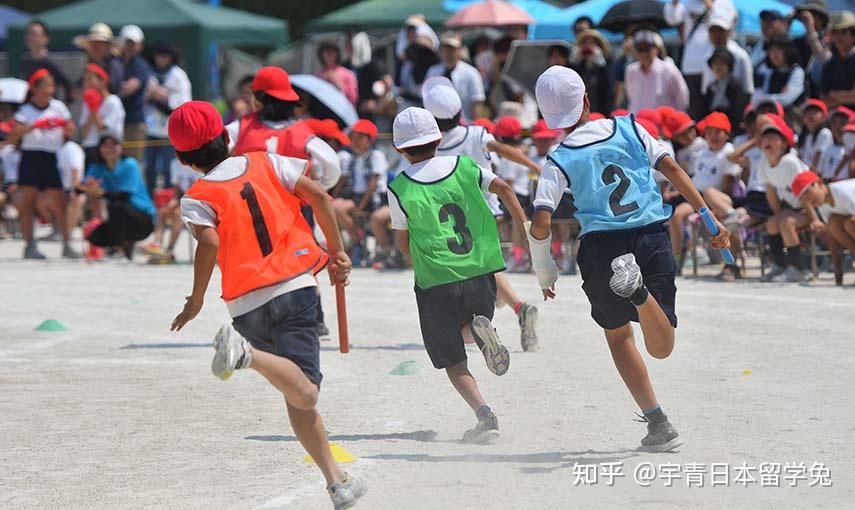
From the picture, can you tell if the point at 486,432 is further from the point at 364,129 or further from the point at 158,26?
the point at 158,26

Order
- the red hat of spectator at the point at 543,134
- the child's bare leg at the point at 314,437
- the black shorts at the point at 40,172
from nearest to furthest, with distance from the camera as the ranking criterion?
the child's bare leg at the point at 314,437 < the red hat of spectator at the point at 543,134 < the black shorts at the point at 40,172

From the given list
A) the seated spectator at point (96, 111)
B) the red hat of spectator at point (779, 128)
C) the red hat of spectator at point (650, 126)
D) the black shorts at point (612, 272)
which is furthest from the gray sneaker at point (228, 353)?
the seated spectator at point (96, 111)

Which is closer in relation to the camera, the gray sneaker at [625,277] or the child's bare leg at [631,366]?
the gray sneaker at [625,277]

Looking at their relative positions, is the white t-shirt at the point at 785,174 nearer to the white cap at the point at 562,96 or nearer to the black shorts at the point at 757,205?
the black shorts at the point at 757,205

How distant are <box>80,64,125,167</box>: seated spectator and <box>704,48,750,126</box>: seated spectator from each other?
781 centimetres

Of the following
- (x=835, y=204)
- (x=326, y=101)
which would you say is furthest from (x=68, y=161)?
(x=835, y=204)

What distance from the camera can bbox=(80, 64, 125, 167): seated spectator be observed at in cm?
1989

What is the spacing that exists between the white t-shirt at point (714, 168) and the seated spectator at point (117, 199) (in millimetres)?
6770

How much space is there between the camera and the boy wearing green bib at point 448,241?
7656mm

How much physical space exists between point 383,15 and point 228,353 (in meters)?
21.5

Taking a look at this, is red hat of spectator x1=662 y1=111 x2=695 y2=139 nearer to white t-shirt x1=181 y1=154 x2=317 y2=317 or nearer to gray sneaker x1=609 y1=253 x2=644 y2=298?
gray sneaker x1=609 y1=253 x2=644 y2=298

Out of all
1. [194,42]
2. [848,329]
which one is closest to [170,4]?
[194,42]

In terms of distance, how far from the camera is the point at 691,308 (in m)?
12.8

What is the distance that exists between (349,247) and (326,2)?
69.1ft
